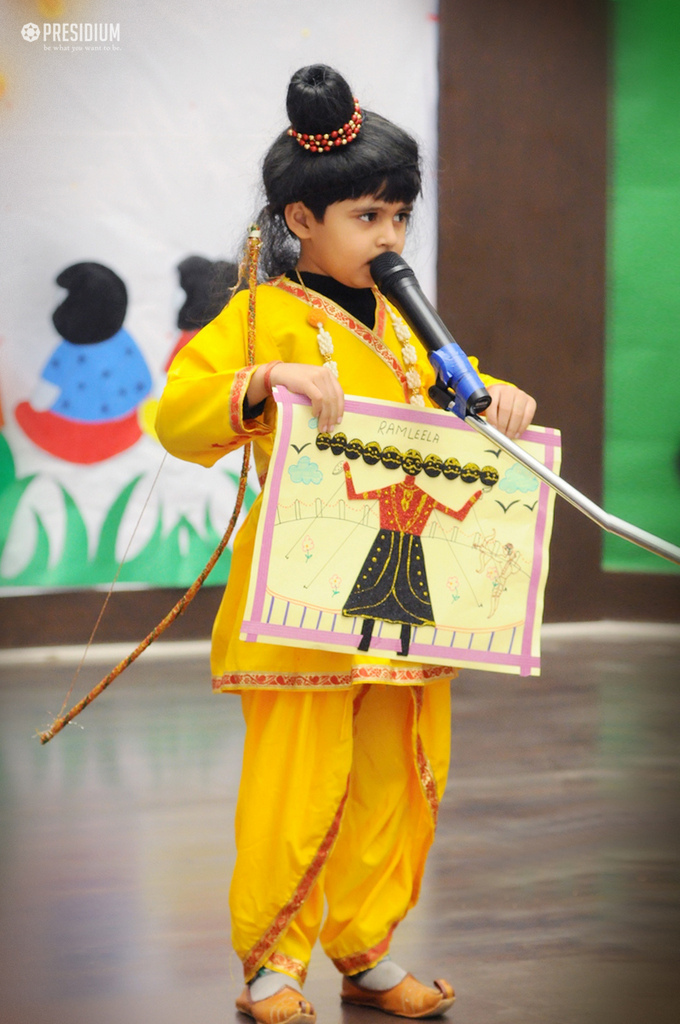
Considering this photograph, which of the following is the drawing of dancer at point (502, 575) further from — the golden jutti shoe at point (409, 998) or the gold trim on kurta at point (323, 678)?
the golden jutti shoe at point (409, 998)

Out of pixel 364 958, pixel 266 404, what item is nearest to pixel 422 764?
pixel 364 958

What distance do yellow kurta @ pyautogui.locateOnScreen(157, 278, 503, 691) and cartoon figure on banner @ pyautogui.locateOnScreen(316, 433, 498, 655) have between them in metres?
0.05

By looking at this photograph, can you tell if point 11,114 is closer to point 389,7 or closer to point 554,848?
point 389,7

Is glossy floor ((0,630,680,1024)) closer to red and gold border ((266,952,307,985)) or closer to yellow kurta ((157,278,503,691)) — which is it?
red and gold border ((266,952,307,985))

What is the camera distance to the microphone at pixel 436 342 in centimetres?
106

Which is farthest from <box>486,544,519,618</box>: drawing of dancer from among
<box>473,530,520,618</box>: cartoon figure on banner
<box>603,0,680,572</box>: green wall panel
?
<box>603,0,680,572</box>: green wall panel

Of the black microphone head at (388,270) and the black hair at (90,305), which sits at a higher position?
the black hair at (90,305)

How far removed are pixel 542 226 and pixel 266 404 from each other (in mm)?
2664

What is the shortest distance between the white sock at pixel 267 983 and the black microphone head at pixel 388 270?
2.31ft

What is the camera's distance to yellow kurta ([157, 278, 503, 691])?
116 centimetres

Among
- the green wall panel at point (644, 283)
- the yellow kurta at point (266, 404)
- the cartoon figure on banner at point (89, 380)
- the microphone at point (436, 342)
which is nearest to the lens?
the microphone at point (436, 342)

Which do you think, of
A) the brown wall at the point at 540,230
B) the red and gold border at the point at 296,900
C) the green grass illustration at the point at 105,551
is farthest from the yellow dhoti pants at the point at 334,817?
the brown wall at the point at 540,230

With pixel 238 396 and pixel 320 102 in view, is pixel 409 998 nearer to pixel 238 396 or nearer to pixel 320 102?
pixel 238 396

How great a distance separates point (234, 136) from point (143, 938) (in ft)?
7.90
